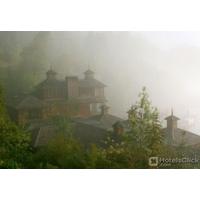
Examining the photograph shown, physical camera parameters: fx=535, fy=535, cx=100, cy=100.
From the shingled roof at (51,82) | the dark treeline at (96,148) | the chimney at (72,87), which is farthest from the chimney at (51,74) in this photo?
the dark treeline at (96,148)

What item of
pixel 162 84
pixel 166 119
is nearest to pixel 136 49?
pixel 162 84

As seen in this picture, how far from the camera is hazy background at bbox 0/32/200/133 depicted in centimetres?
571

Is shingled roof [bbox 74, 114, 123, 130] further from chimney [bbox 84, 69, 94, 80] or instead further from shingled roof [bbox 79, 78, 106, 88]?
chimney [bbox 84, 69, 94, 80]

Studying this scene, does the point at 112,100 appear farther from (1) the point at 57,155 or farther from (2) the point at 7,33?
(2) the point at 7,33

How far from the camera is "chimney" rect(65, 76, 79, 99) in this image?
5820mm

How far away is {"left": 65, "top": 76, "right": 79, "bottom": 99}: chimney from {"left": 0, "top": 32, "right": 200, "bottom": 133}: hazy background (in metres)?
0.08

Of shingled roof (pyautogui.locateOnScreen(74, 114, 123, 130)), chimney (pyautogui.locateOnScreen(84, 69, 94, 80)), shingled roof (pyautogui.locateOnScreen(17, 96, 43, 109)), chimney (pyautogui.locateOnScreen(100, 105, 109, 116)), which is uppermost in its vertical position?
chimney (pyautogui.locateOnScreen(84, 69, 94, 80))

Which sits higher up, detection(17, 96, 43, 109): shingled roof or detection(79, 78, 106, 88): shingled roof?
detection(79, 78, 106, 88): shingled roof

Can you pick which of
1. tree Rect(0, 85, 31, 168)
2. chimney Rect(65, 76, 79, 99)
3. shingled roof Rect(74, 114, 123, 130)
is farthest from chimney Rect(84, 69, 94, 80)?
tree Rect(0, 85, 31, 168)

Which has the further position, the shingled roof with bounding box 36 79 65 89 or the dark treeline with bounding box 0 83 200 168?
the shingled roof with bounding box 36 79 65 89

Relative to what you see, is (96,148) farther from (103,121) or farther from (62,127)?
(62,127)

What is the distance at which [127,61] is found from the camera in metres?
5.83

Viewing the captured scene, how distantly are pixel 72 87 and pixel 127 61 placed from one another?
0.67 metres

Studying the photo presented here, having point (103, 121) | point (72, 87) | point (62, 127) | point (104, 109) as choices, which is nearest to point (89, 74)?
point (72, 87)
